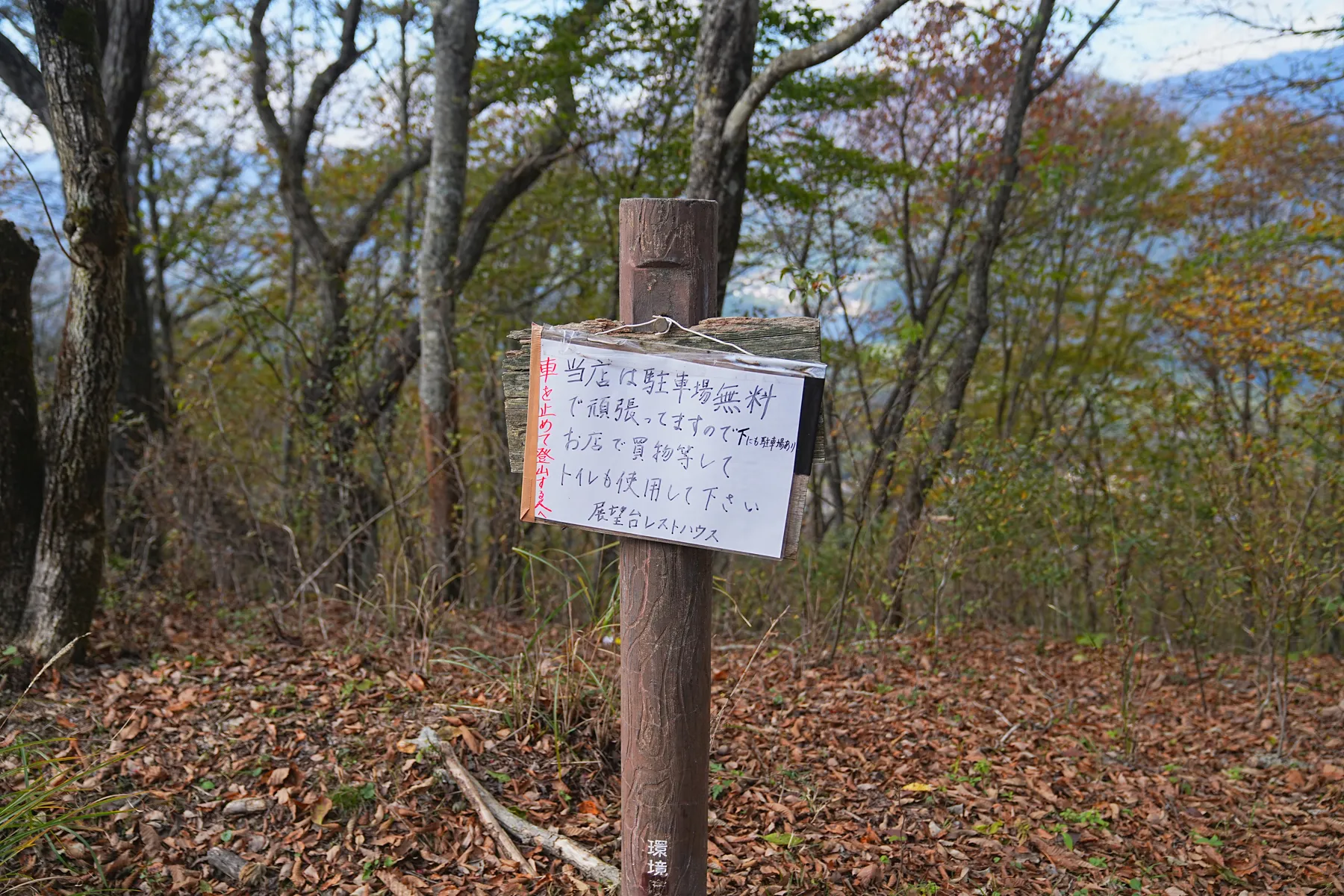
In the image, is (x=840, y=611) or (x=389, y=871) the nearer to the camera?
(x=389, y=871)

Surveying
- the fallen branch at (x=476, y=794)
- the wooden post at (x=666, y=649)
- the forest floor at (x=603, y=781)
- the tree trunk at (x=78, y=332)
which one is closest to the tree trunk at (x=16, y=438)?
the tree trunk at (x=78, y=332)

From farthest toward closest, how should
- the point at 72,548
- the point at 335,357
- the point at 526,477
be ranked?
the point at 335,357
the point at 72,548
the point at 526,477

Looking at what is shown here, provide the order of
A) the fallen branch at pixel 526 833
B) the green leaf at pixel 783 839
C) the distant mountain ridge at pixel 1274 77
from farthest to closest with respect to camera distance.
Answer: the distant mountain ridge at pixel 1274 77 → the green leaf at pixel 783 839 → the fallen branch at pixel 526 833

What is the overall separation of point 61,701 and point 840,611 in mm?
3713

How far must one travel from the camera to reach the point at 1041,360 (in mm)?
13867

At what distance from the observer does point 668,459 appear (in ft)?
6.44

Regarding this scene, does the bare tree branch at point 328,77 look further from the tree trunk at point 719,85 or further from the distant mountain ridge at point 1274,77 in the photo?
the distant mountain ridge at point 1274,77

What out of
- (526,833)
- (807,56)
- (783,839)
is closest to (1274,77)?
(807,56)

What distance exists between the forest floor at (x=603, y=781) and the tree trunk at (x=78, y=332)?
38 cm

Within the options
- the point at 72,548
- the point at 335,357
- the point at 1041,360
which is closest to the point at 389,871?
the point at 72,548

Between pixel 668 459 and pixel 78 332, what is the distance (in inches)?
133

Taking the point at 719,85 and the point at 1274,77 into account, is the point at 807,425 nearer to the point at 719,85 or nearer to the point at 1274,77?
the point at 719,85

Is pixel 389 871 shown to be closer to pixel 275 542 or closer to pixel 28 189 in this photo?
pixel 275 542

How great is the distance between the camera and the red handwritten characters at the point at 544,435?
6.71 feet
